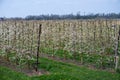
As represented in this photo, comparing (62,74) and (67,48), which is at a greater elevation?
(67,48)

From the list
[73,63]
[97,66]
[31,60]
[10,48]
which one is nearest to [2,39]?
[10,48]

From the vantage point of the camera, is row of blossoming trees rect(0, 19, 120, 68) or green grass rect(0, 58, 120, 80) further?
row of blossoming trees rect(0, 19, 120, 68)

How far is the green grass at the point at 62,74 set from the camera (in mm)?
18109

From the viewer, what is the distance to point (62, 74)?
60.1ft

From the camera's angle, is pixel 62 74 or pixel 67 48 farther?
pixel 67 48

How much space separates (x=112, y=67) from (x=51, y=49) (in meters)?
7.54

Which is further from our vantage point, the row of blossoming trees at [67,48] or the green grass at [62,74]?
the row of blossoming trees at [67,48]

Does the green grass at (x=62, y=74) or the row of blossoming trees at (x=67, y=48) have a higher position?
the row of blossoming trees at (x=67, y=48)

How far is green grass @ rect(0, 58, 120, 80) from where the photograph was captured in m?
18.1

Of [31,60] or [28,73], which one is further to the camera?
[31,60]

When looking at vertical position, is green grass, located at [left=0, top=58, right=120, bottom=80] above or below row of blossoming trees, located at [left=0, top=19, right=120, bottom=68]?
below

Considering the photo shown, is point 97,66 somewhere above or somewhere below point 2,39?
below

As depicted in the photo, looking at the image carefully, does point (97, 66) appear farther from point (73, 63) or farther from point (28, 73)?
point (28, 73)

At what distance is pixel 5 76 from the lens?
1823 cm
